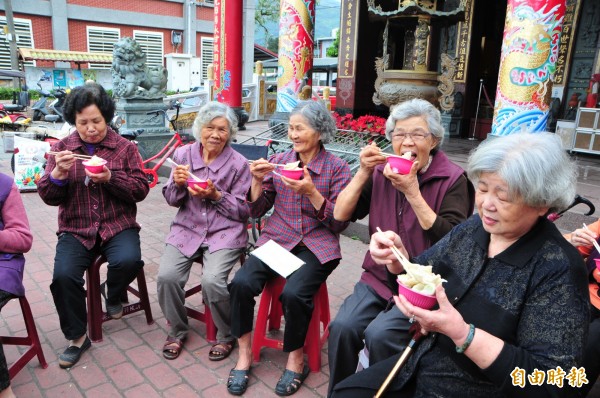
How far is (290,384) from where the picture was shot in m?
2.48

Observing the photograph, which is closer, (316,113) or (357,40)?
(316,113)

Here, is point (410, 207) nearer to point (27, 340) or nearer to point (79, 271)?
point (79, 271)

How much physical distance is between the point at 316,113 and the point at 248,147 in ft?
4.91

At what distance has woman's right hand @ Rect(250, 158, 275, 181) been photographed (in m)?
2.65

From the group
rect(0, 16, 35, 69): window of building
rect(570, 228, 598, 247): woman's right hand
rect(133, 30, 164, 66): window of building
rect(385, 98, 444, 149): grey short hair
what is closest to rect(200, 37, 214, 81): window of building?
rect(133, 30, 164, 66): window of building

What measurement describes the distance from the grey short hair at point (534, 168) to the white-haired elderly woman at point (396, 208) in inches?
23.9

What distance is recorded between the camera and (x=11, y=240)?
7.67ft

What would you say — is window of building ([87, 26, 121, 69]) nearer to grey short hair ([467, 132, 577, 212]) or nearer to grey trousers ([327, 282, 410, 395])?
grey trousers ([327, 282, 410, 395])

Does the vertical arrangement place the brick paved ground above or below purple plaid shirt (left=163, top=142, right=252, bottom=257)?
below

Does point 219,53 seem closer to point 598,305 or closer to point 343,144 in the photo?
point 343,144

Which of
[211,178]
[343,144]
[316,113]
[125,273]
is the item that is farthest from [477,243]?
[343,144]

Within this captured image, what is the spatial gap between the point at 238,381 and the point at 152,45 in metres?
25.6

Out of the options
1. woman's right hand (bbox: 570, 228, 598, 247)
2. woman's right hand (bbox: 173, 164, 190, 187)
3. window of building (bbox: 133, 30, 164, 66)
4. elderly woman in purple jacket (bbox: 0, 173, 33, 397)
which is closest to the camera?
woman's right hand (bbox: 570, 228, 598, 247)

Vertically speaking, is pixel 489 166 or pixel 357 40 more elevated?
pixel 357 40
